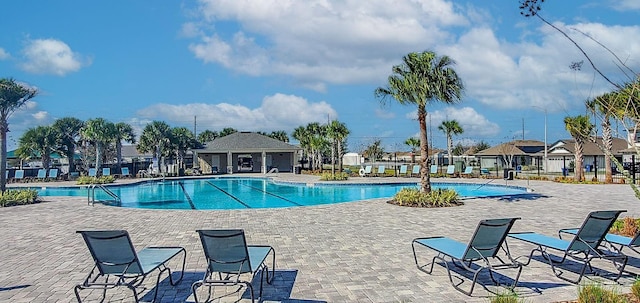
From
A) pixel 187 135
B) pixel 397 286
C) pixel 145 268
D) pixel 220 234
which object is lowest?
pixel 397 286

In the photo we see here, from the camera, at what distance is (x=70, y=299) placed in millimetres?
4676

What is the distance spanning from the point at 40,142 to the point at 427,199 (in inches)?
1328

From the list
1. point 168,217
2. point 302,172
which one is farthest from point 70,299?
point 302,172

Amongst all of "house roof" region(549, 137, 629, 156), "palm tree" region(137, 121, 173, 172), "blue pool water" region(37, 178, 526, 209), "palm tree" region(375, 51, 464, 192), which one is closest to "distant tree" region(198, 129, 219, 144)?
"palm tree" region(137, 121, 173, 172)

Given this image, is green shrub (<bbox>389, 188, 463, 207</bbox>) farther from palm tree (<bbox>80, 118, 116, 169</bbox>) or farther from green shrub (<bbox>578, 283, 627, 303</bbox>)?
palm tree (<bbox>80, 118, 116, 169</bbox>)

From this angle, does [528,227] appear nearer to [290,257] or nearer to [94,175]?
[290,257]

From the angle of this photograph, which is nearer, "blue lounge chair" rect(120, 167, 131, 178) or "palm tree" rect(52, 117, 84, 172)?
"blue lounge chair" rect(120, 167, 131, 178)

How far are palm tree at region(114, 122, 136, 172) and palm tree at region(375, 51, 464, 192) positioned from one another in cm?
3001

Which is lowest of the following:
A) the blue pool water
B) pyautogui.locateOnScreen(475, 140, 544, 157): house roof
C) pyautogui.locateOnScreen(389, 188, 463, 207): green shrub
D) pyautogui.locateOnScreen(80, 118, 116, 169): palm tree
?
the blue pool water

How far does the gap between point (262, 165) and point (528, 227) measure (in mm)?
33203

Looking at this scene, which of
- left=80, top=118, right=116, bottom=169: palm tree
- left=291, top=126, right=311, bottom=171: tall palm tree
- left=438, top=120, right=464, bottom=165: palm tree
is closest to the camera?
left=80, top=118, right=116, bottom=169: palm tree

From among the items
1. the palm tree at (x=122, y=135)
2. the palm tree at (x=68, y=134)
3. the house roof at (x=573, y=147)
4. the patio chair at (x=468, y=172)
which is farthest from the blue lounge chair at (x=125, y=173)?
the house roof at (x=573, y=147)

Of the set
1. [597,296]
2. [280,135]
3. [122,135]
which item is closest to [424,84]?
[597,296]

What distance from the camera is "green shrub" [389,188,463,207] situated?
495 inches
